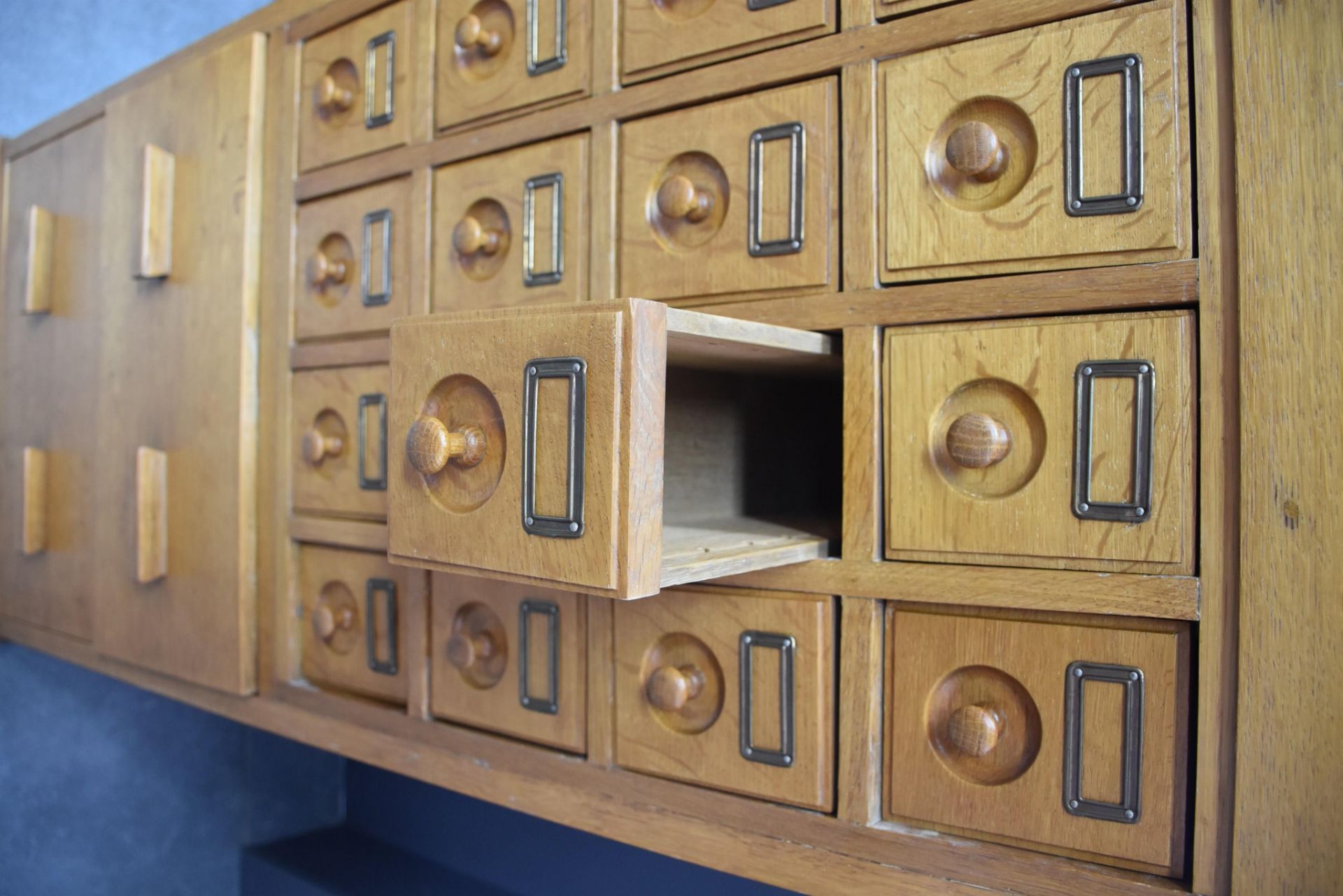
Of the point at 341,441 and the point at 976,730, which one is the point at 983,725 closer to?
the point at 976,730

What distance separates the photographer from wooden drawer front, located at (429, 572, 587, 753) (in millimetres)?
921

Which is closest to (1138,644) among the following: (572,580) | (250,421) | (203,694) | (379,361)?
(572,580)

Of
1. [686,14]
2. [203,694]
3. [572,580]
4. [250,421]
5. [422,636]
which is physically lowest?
[203,694]

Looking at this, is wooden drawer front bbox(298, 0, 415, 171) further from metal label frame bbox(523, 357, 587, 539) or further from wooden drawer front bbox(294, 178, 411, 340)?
metal label frame bbox(523, 357, 587, 539)

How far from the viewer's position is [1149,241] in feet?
2.20

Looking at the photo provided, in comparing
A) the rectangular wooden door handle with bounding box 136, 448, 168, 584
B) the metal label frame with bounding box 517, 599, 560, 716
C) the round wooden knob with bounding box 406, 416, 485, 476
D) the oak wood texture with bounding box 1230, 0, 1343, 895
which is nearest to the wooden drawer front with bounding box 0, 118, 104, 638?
the rectangular wooden door handle with bounding box 136, 448, 168, 584

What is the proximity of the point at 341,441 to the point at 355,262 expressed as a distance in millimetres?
200

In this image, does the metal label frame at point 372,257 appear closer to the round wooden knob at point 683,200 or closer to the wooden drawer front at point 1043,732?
the round wooden knob at point 683,200

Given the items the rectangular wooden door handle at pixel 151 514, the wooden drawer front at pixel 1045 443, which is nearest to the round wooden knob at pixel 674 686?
the wooden drawer front at pixel 1045 443

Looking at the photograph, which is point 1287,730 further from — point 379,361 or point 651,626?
point 379,361

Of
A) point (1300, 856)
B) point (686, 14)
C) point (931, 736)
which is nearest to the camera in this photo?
point (1300, 856)

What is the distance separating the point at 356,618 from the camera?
1113 mm

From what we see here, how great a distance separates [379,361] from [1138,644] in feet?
2.56

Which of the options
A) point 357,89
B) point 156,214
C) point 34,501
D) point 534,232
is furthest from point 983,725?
point 34,501
